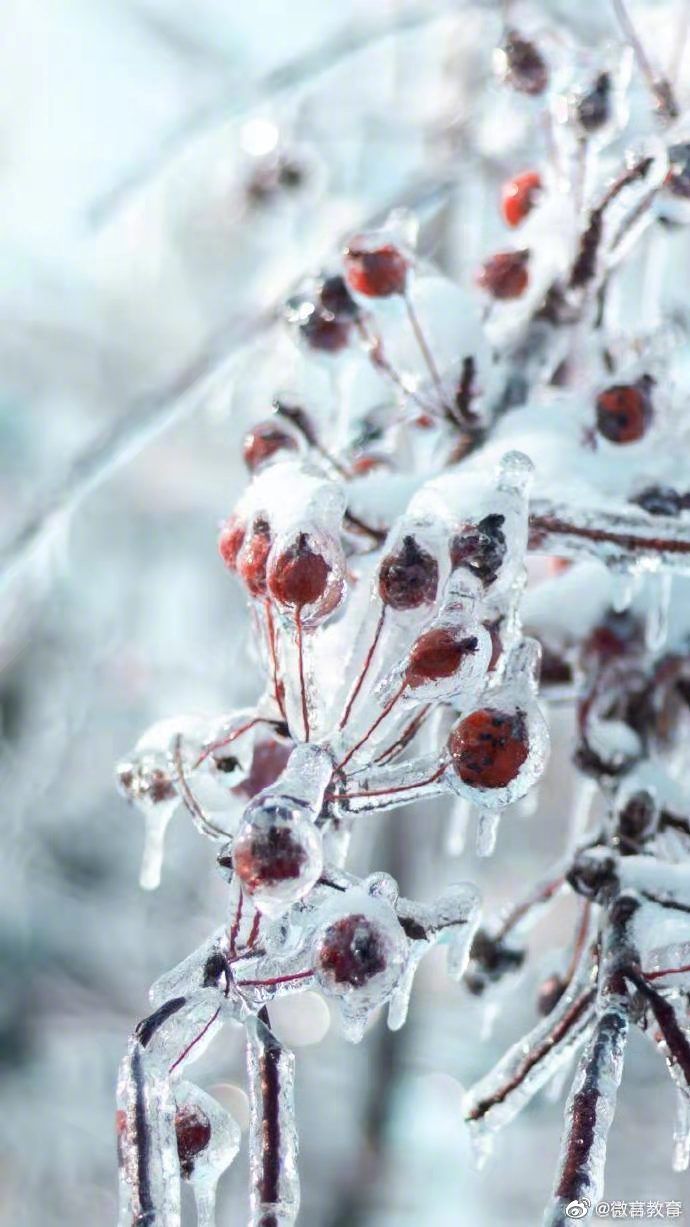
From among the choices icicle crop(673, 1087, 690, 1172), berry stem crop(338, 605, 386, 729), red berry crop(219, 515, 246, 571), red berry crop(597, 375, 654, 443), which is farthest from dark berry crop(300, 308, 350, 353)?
icicle crop(673, 1087, 690, 1172)

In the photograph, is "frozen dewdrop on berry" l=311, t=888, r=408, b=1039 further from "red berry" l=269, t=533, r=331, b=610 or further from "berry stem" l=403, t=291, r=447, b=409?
"berry stem" l=403, t=291, r=447, b=409

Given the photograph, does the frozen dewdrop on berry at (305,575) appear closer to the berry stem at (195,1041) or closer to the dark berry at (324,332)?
the berry stem at (195,1041)

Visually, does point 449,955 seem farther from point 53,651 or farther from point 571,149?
point 53,651

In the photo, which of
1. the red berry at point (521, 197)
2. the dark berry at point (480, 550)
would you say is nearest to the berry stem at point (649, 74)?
the red berry at point (521, 197)

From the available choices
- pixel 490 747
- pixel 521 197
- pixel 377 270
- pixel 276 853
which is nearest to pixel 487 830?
pixel 490 747

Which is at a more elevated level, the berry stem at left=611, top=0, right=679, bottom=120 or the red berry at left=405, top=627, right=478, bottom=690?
the berry stem at left=611, top=0, right=679, bottom=120

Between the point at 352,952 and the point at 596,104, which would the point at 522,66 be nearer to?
the point at 596,104

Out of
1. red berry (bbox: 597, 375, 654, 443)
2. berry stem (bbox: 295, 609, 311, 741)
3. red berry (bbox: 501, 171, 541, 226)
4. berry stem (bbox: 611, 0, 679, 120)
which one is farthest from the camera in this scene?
red berry (bbox: 501, 171, 541, 226)
